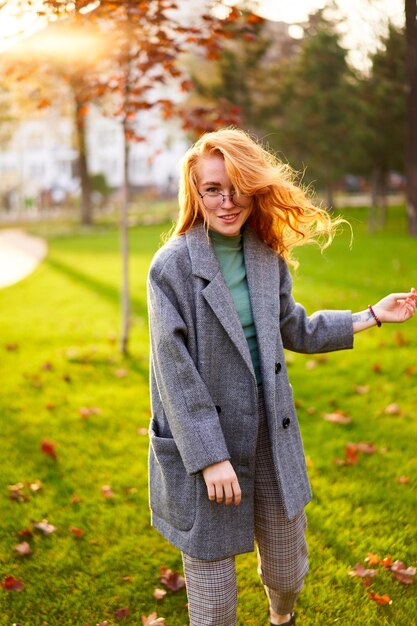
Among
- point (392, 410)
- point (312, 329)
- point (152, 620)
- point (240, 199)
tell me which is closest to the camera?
point (240, 199)

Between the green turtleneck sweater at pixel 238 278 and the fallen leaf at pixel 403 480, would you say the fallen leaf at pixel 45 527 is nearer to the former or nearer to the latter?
the green turtleneck sweater at pixel 238 278

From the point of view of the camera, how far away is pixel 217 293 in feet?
7.91

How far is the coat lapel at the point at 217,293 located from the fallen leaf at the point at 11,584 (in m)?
1.85

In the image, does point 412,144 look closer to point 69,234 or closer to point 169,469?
point 69,234

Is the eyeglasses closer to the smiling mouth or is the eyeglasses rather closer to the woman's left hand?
the smiling mouth

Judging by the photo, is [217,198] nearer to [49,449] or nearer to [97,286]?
[49,449]

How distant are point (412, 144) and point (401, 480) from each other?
1575cm

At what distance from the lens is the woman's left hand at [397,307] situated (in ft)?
9.37

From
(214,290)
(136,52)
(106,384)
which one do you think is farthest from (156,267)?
(136,52)

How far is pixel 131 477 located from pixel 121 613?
1323 mm

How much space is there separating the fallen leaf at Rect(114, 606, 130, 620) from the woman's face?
188 centimetres

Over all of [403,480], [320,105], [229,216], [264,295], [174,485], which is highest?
[229,216]

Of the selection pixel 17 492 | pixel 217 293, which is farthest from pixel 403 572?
pixel 17 492

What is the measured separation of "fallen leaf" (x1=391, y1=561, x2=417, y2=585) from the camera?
3.34 metres
